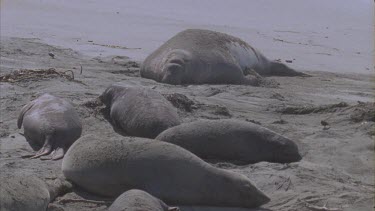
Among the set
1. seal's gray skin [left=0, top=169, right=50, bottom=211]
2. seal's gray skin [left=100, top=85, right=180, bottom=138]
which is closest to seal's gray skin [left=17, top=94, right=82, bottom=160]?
seal's gray skin [left=100, top=85, right=180, bottom=138]

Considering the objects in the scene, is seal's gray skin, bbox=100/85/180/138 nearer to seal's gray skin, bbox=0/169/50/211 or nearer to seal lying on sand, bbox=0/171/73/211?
seal lying on sand, bbox=0/171/73/211

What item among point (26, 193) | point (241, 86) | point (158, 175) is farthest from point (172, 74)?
point (26, 193)

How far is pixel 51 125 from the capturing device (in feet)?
19.6

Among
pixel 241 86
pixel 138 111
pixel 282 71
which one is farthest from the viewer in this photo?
pixel 282 71

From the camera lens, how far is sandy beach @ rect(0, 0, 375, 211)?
5.14 m

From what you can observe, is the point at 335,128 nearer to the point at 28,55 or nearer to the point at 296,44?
the point at 28,55

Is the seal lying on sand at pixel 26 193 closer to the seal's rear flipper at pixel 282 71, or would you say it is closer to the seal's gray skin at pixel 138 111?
the seal's gray skin at pixel 138 111

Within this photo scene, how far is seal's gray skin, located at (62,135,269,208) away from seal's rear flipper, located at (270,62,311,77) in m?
6.00

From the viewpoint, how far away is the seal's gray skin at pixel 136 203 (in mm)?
3889

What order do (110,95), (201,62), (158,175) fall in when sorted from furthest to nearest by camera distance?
(201,62)
(110,95)
(158,175)

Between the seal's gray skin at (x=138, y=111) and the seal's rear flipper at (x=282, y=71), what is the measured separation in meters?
4.07

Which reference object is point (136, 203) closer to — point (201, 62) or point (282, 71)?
point (201, 62)

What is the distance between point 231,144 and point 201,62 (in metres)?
3.91

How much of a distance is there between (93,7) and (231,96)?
355 inches
